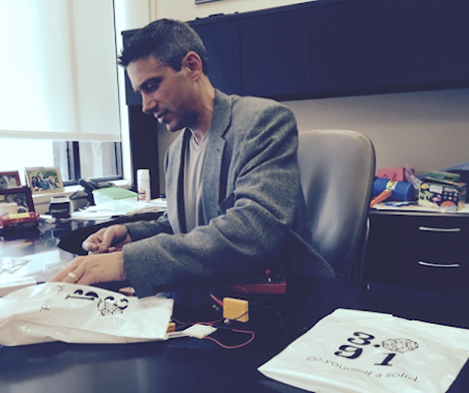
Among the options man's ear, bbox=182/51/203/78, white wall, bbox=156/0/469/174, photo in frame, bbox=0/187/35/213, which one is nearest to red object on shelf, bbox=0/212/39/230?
photo in frame, bbox=0/187/35/213

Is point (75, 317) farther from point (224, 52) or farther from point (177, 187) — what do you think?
point (224, 52)

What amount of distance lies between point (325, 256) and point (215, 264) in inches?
17.5

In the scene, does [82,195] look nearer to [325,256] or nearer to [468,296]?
[325,256]

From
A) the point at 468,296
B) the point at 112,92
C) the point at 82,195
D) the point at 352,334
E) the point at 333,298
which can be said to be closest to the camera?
the point at 352,334

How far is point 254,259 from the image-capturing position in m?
0.89

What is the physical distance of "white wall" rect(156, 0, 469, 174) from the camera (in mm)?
2344

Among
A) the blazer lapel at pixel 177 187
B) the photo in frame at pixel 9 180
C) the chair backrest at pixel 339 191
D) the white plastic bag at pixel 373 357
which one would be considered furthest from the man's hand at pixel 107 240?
the photo in frame at pixel 9 180

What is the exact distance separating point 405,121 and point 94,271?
2146 mm

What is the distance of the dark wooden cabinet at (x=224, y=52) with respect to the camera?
8.07ft

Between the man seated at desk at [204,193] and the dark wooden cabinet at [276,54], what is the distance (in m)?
1.08

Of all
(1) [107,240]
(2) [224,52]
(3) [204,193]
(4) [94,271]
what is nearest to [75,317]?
(4) [94,271]

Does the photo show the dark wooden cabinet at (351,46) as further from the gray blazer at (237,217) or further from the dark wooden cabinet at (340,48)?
the gray blazer at (237,217)

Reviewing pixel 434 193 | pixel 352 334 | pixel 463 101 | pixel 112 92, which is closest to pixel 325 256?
pixel 352 334

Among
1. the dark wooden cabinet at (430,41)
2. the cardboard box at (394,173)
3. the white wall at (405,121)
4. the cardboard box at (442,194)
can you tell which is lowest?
the cardboard box at (442,194)
